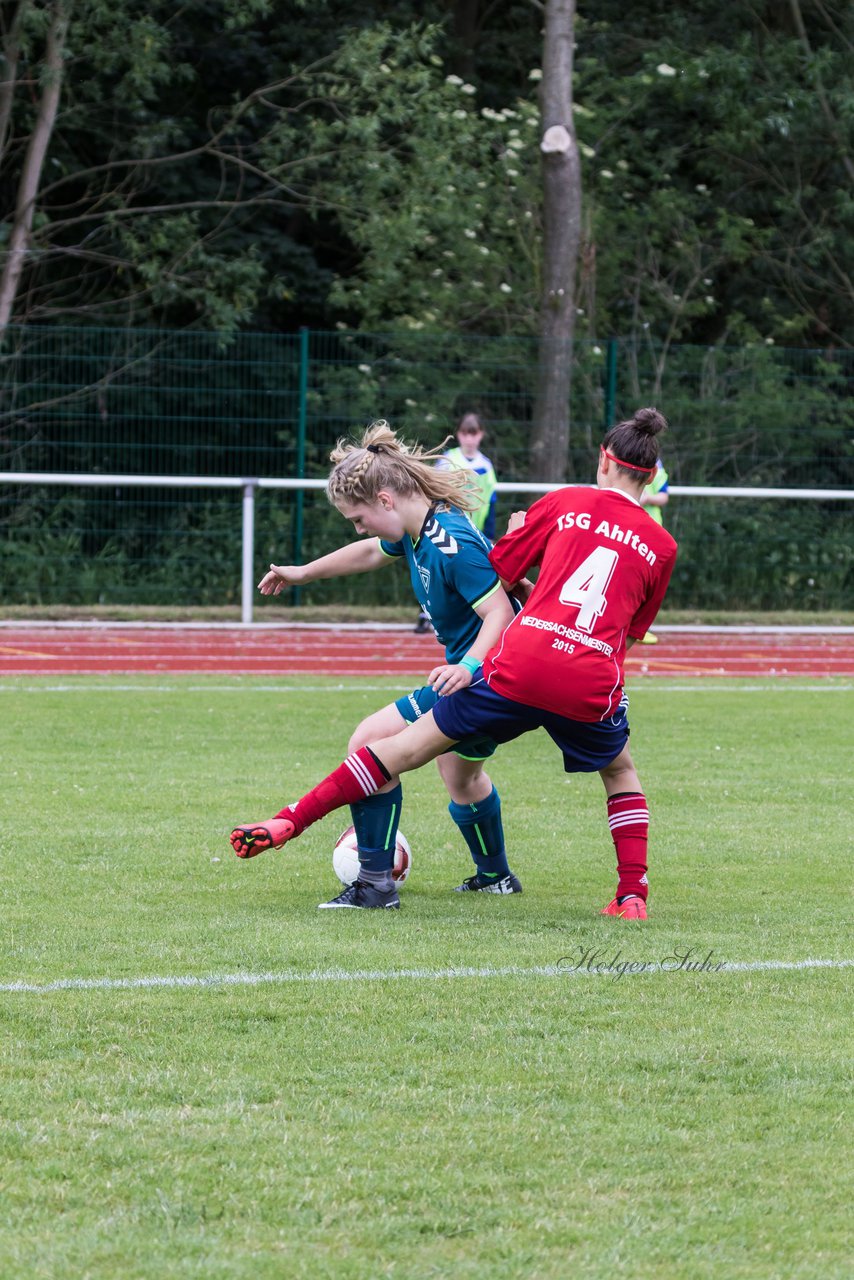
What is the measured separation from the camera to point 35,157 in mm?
19844

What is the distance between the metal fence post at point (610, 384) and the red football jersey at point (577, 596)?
43.4 ft

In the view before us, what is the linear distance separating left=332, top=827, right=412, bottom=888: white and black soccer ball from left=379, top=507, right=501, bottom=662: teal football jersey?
0.66 meters

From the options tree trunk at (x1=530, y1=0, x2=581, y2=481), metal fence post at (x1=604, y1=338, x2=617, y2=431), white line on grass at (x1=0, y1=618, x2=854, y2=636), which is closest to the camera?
white line on grass at (x1=0, y1=618, x2=854, y2=636)

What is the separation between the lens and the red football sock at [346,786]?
562cm

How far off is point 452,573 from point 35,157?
15596 millimetres

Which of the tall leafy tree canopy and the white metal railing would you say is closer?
the white metal railing

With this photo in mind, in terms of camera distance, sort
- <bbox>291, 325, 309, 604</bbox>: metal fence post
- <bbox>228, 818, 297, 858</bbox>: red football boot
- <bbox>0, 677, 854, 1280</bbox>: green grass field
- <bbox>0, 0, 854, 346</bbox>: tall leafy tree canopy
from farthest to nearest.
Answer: <bbox>0, 0, 854, 346</bbox>: tall leafy tree canopy → <bbox>291, 325, 309, 604</bbox>: metal fence post → <bbox>228, 818, 297, 858</bbox>: red football boot → <bbox>0, 677, 854, 1280</bbox>: green grass field

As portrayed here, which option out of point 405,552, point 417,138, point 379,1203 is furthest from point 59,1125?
point 417,138

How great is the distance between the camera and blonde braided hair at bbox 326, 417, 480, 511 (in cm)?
576

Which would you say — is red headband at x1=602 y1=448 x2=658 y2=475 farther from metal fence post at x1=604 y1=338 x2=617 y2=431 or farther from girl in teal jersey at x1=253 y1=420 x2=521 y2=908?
metal fence post at x1=604 y1=338 x2=617 y2=431

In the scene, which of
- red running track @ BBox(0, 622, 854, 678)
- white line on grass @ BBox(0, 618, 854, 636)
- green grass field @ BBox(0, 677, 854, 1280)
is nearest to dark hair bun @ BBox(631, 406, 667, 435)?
green grass field @ BBox(0, 677, 854, 1280)

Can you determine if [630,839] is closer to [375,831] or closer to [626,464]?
[375,831]

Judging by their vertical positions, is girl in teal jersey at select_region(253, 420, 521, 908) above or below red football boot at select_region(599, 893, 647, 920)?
above

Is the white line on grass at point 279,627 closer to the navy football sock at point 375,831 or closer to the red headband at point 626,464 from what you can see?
the navy football sock at point 375,831
